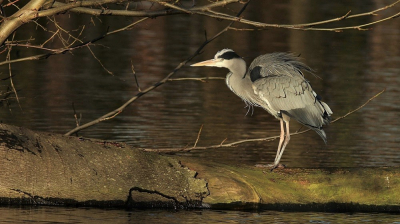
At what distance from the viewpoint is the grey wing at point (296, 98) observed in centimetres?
899

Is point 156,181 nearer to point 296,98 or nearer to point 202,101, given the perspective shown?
point 296,98


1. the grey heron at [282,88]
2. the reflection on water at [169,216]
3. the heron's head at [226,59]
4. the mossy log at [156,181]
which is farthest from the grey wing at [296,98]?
the reflection on water at [169,216]

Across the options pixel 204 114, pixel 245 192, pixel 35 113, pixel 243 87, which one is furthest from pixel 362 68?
pixel 245 192

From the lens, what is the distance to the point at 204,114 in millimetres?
14039

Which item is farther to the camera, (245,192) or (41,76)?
(41,76)

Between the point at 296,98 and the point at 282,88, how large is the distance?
186 millimetres

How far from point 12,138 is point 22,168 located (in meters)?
0.30

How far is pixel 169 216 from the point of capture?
7.81m

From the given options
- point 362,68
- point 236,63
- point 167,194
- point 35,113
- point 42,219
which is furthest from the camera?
point 362,68

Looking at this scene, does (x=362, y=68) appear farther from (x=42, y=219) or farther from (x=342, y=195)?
(x=42, y=219)

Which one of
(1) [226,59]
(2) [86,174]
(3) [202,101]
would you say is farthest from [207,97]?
(2) [86,174]

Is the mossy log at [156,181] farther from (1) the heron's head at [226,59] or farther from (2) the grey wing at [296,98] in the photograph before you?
(1) the heron's head at [226,59]

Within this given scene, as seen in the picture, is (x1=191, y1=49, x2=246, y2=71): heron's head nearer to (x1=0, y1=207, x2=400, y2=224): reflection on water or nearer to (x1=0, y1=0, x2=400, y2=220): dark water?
(x1=0, y1=0, x2=400, y2=220): dark water

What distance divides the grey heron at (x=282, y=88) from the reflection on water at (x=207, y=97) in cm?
123
